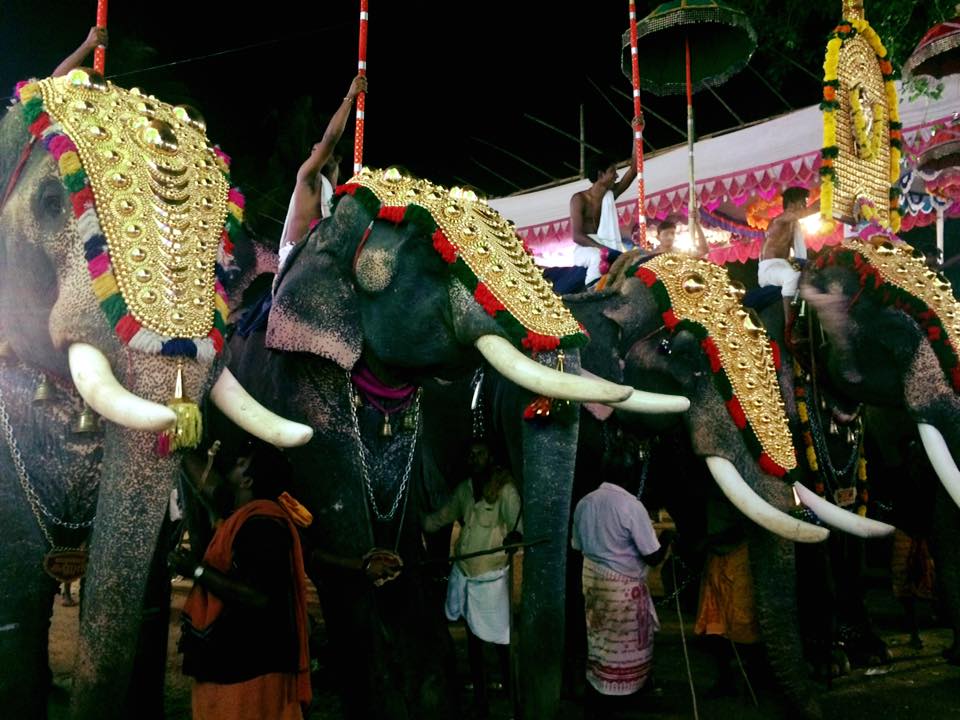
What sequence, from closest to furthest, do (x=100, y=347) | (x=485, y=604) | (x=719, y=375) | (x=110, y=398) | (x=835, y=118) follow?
(x=110, y=398)
(x=100, y=347)
(x=719, y=375)
(x=485, y=604)
(x=835, y=118)

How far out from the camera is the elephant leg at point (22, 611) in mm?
2584

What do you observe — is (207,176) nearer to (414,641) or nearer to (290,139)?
(414,641)

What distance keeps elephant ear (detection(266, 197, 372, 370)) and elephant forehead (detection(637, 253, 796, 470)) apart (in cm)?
173

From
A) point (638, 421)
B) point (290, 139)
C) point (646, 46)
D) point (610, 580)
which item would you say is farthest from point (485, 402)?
point (290, 139)

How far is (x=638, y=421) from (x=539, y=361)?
1.41m

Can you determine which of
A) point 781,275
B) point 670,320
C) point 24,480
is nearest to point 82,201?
point 24,480

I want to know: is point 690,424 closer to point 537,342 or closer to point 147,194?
point 537,342

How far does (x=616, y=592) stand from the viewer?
14.1ft

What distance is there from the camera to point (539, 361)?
3.06 meters

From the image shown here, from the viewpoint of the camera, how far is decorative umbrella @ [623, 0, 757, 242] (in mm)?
6195

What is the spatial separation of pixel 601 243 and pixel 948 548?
260cm

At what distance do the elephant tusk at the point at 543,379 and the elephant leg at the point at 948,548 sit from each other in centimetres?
289

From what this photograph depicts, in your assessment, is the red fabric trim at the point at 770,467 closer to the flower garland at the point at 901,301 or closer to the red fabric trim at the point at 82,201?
the flower garland at the point at 901,301

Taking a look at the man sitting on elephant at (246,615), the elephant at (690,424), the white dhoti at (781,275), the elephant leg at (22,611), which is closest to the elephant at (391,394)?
the man sitting on elephant at (246,615)
